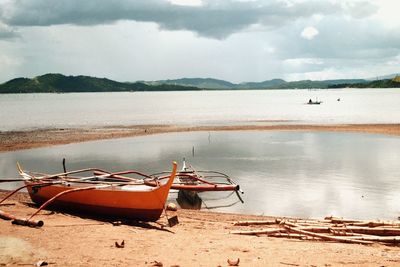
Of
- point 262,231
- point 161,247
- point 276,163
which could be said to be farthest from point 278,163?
point 161,247

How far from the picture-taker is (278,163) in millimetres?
30641

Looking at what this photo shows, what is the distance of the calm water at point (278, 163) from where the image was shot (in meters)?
19.8

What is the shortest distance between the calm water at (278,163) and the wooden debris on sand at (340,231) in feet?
13.8

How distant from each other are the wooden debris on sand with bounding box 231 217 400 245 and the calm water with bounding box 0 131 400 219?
4210mm

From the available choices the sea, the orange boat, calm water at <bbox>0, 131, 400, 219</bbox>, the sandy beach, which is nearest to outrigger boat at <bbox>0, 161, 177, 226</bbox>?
the orange boat

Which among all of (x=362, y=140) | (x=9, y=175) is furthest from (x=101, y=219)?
(x=362, y=140)

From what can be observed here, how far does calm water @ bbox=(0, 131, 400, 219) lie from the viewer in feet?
64.8

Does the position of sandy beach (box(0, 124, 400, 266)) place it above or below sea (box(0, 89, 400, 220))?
above

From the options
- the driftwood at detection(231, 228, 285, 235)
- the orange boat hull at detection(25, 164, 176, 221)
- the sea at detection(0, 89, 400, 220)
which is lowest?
the sea at detection(0, 89, 400, 220)

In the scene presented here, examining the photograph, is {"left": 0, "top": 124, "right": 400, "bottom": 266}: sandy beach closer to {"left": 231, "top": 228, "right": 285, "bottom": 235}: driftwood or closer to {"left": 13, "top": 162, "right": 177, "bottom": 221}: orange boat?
{"left": 231, "top": 228, "right": 285, "bottom": 235}: driftwood

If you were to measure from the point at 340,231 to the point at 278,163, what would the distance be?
697 inches

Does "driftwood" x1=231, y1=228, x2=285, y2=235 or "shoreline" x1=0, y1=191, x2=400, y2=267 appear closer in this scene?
"shoreline" x1=0, y1=191, x2=400, y2=267

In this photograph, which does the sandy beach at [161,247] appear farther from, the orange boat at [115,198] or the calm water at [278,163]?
the calm water at [278,163]

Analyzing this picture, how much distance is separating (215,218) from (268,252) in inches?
221
